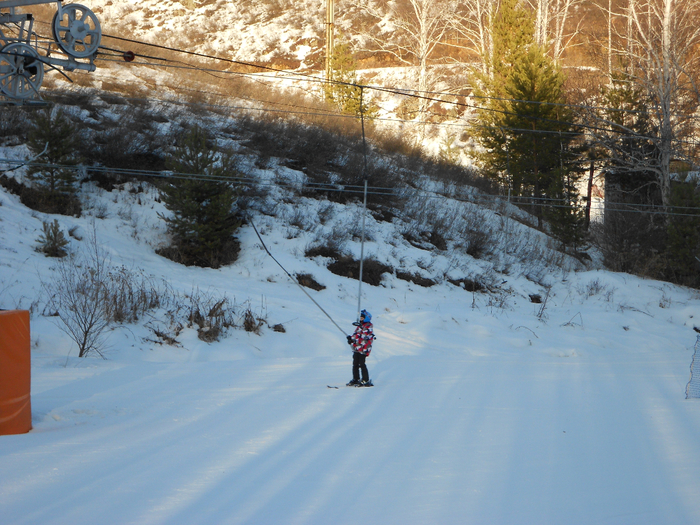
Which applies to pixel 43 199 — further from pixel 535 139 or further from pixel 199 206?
pixel 535 139

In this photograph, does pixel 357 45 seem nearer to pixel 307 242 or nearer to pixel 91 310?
pixel 307 242

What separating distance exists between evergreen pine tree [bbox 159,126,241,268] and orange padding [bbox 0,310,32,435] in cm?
1082

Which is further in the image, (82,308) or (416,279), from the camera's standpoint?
(416,279)

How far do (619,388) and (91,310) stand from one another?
10316 mm

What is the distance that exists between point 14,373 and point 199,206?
11.8 meters

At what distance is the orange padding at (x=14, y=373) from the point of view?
5.69 meters

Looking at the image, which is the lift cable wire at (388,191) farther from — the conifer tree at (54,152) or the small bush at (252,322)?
the small bush at (252,322)

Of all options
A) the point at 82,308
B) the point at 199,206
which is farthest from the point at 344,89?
the point at 82,308

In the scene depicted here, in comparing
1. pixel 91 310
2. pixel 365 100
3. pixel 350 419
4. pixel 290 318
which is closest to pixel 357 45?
pixel 365 100

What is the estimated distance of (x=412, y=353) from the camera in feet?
44.8

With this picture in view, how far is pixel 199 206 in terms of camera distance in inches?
675

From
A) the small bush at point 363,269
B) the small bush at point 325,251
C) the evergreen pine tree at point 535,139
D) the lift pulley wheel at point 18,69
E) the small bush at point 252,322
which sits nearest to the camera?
the lift pulley wheel at point 18,69

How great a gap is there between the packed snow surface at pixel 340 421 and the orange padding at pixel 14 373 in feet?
0.87

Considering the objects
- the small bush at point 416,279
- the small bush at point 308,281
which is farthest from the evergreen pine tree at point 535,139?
the small bush at point 308,281
